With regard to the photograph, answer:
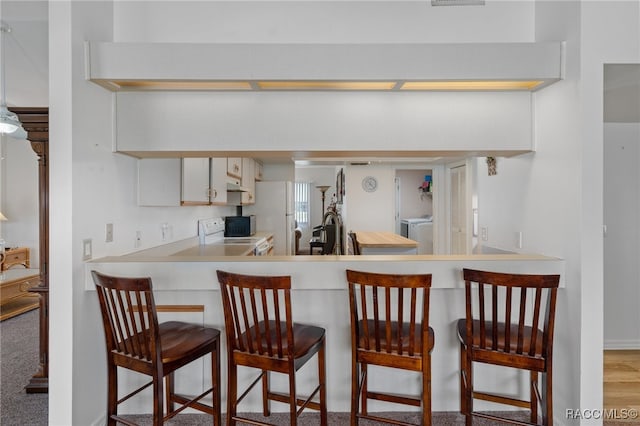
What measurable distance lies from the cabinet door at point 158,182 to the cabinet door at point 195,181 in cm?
10

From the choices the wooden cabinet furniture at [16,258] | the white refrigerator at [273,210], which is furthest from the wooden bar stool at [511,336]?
the wooden cabinet furniture at [16,258]

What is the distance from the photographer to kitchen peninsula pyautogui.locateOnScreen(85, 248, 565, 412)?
2018 mm

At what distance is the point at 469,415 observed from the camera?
1.80 meters

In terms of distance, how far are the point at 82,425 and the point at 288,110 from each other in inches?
86.0

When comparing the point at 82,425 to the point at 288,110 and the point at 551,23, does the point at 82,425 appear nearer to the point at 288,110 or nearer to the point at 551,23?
the point at 288,110

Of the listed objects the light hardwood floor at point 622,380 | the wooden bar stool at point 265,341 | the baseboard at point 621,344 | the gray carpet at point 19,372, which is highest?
the wooden bar stool at point 265,341

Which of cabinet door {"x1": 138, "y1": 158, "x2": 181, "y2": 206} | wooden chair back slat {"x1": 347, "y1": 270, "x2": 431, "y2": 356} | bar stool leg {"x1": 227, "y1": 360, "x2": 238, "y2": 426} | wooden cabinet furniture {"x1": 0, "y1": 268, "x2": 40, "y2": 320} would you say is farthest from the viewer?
wooden cabinet furniture {"x1": 0, "y1": 268, "x2": 40, "y2": 320}

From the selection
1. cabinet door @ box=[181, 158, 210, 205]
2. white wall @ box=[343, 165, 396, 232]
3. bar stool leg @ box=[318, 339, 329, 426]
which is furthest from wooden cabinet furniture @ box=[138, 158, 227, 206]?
white wall @ box=[343, 165, 396, 232]

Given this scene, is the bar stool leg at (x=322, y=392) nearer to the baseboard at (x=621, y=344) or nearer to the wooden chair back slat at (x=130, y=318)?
the wooden chair back slat at (x=130, y=318)

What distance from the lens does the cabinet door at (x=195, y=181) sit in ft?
9.41

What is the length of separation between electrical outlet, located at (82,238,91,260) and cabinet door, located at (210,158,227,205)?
1506 millimetres

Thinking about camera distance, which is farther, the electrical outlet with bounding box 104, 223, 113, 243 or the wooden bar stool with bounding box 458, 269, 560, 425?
the electrical outlet with bounding box 104, 223, 113, 243

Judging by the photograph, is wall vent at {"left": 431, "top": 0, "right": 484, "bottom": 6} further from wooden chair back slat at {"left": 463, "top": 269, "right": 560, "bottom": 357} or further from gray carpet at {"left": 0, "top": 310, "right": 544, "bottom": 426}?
gray carpet at {"left": 0, "top": 310, "right": 544, "bottom": 426}

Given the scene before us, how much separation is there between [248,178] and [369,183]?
91.4 inches
